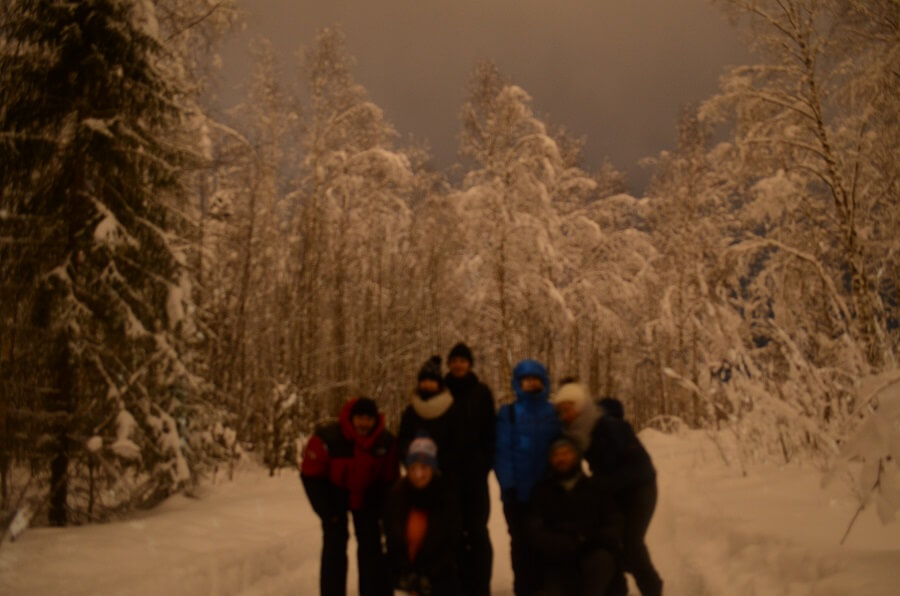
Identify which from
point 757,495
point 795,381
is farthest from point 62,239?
point 795,381

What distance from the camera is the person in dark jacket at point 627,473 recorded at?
481 cm

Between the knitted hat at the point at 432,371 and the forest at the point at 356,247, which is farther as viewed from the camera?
the forest at the point at 356,247

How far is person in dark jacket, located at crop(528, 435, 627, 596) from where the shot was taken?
449cm

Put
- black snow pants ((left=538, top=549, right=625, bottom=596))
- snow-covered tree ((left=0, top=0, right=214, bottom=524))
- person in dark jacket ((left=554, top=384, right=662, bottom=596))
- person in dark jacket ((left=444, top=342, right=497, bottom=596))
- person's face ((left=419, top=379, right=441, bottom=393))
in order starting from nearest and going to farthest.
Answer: black snow pants ((left=538, top=549, right=625, bottom=596)) < person in dark jacket ((left=554, top=384, right=662, bottom=596)) < person's face ((left=419, top=379, right=441, bottom=393)) < person in dark jacket ((left=444, top=342, right=497, bottom=596)) < snow-covered tree ((left=0, top=0, right=214, bottom=524))

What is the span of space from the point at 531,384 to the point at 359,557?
199 centimetres

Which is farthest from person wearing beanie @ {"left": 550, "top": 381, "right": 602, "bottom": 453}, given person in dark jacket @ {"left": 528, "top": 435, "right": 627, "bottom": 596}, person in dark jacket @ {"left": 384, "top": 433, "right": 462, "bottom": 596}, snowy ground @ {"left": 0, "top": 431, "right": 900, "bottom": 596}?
snowy ground @ {"left": 0, "top": 431, "right": 900, "bottom": 596}

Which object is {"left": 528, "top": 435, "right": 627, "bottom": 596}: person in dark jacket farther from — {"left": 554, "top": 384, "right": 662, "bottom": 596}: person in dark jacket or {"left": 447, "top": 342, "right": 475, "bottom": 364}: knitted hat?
{"left": 447, "top": 342, "right": 475, "bottom": 364}: knitted hat

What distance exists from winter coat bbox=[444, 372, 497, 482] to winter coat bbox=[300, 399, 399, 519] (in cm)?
64

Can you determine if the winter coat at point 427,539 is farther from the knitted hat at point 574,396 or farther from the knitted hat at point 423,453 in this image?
the knitted hat at point 574,396

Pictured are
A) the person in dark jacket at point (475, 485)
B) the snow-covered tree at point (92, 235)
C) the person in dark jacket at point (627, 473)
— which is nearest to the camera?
the person in dark jacket at point (627, 473)

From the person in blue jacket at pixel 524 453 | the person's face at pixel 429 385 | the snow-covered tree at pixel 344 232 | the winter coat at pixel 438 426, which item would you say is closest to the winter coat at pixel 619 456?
the person in blue jacket at pixel 524 453

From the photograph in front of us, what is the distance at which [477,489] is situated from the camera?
5.23m

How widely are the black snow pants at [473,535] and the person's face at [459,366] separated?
884mm

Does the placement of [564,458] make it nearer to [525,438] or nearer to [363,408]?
[525,438]
